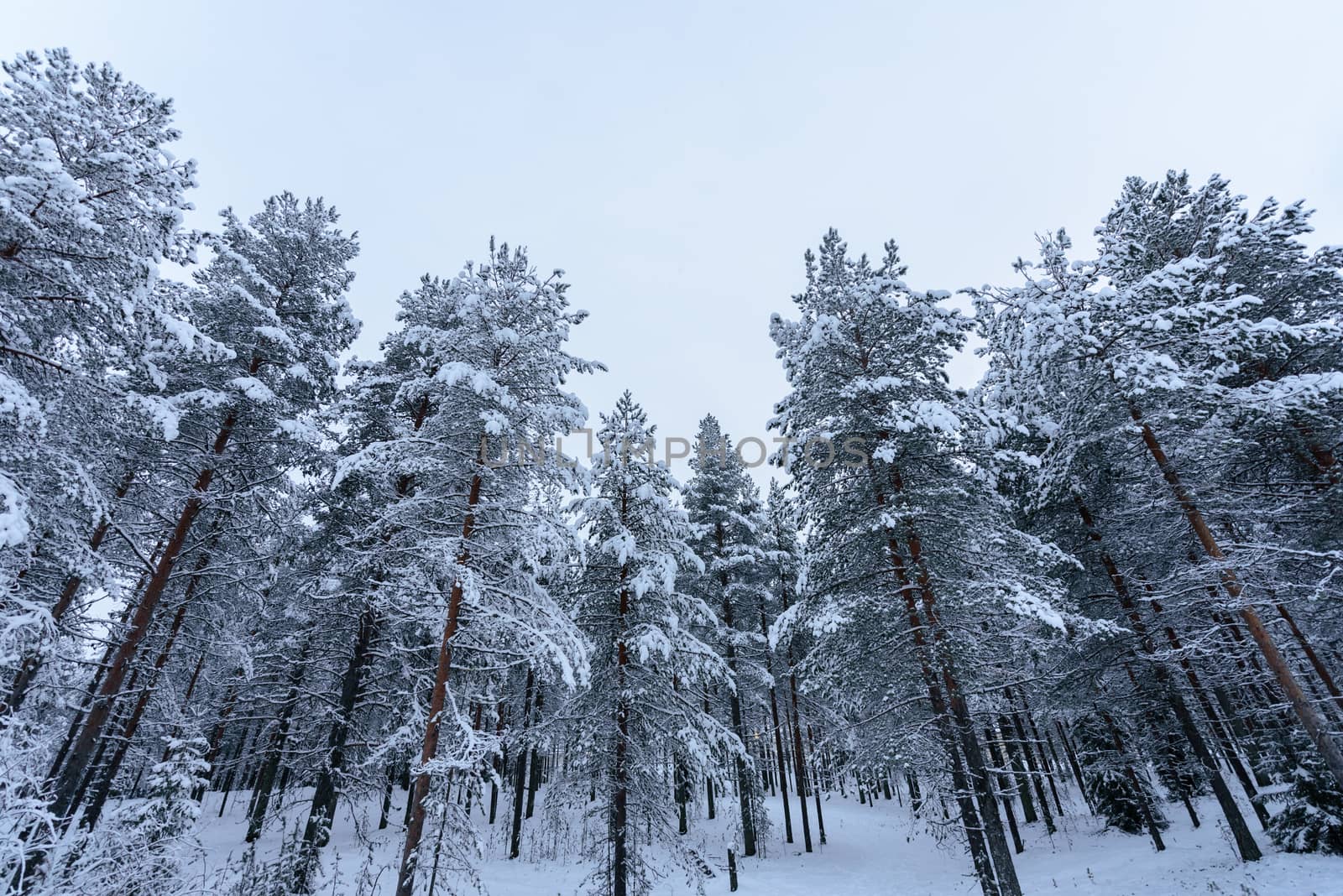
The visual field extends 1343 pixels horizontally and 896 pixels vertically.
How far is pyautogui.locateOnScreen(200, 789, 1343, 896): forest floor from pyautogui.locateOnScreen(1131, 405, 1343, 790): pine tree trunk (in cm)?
300

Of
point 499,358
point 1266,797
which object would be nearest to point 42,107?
point 499,358

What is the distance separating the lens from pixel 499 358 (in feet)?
38.9

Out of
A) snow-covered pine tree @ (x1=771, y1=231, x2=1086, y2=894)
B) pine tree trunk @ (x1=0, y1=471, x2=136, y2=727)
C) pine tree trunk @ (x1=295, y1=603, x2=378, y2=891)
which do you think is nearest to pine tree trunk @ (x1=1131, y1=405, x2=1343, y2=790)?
snow-covered pine tree @ (x1=771, y1=231, x2=1086, y2=894)

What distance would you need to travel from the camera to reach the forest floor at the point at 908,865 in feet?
37.0

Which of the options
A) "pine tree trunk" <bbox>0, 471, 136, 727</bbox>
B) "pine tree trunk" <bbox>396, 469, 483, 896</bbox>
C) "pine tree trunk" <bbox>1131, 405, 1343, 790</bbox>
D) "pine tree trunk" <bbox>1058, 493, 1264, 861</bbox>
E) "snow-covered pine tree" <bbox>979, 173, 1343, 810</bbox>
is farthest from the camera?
"pine tree trunk" <bbox>1058, 493, 1264, 861</bbox>

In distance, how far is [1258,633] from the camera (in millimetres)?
9602

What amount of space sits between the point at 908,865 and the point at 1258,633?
14.4 meters

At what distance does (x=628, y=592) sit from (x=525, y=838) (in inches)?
578

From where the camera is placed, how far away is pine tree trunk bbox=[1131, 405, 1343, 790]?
350 inches

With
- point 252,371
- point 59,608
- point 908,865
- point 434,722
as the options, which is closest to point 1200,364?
point 434,722

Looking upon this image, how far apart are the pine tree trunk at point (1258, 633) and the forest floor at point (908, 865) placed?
9.83 feet

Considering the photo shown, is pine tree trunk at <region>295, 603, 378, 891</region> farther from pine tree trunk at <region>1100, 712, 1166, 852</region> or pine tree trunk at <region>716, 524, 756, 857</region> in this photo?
pine tree trunk at <region>1100, 712, 1166, 852</region>

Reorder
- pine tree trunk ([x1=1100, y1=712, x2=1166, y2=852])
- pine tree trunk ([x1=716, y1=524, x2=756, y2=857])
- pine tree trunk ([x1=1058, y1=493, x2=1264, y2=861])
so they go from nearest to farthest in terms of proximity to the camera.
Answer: pine tree trunk ([x1=1058, y1=493, x2=1264, y2=861]) < pine tree trunk ([x1=1100, y1=712, x2=1166, y2=852]) < pine tree trunk ([x1=716, y1=524, x2=756, y2=857])

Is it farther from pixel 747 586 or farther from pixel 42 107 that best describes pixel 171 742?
pixel 747 586
